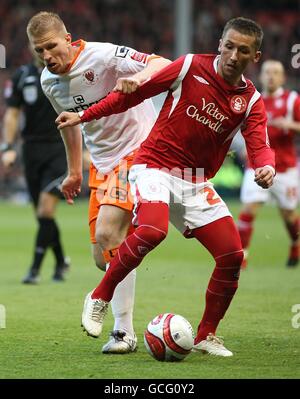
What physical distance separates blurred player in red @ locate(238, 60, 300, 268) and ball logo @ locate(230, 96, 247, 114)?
5.73 meters

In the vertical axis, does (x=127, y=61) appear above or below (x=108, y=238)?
above

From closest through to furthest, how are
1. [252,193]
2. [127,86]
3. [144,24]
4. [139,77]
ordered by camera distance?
[127,86] < [139,77] < [252,193] < [144,24]

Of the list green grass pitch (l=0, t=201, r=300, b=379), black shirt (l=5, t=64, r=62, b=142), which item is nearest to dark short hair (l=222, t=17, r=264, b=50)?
green grass pitch (l=0, t=201, r=300, b=379)

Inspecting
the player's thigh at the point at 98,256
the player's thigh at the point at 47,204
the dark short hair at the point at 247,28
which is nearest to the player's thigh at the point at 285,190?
the player's thigh at the point at 47,204

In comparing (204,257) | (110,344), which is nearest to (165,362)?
(110,344)

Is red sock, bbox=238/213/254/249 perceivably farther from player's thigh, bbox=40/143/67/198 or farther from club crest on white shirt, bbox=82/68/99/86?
club crest on white shirt, bbox=82/68/99/86

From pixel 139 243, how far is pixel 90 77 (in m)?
1.36

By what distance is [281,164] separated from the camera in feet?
38.8

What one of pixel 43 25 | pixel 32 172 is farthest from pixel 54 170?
pixel 43 25

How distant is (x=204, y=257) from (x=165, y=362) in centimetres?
692

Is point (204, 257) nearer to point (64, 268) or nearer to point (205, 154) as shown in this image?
point (64, 268)

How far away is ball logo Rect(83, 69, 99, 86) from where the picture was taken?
6.29 m
